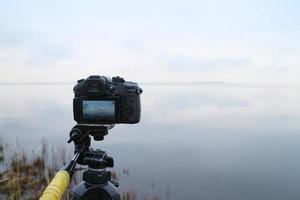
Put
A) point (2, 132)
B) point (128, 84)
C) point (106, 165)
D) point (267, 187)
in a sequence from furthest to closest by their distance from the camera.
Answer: point (2, 132) < point (267, 187) < point (128, 84) < point (106, 165)

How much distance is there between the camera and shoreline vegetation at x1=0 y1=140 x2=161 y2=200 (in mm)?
5391

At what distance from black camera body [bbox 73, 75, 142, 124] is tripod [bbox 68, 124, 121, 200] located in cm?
6

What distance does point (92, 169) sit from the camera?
1.50 meters

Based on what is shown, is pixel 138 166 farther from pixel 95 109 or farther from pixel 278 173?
pixel 95 109

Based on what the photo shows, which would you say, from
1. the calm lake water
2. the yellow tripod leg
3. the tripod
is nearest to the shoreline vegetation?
the calm lake water

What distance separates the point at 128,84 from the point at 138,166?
20.1 ft

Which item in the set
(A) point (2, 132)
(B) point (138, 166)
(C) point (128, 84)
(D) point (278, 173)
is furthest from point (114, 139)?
(C) point (128, 84)

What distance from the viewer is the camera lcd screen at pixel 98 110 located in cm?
155

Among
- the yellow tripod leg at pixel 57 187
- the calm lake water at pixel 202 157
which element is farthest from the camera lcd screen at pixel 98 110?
the calm lake water at pixel 202 157

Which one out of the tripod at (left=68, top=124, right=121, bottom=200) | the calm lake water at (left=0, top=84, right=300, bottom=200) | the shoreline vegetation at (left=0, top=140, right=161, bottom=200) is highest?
the tripod at (left=68, top=124, right=121, bottom=200)

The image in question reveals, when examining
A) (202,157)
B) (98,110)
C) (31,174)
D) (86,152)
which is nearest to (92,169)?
(86,152)

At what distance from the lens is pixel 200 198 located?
5992 mm

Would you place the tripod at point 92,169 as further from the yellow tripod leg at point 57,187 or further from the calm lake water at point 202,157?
the calm lake water at point 202,157

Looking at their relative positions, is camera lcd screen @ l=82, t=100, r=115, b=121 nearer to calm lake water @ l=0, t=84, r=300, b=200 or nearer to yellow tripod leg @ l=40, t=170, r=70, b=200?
yellow tripod leg @ l=40, t=170, r=70, b=200
